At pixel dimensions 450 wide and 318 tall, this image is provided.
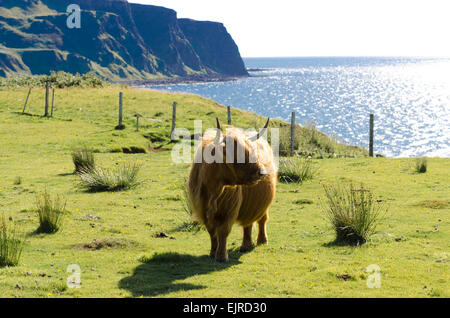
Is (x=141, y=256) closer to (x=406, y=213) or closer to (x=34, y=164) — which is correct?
(x=406, y=213)

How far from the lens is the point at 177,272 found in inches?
320

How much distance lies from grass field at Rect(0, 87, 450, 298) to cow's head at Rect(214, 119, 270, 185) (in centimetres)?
Result: 169

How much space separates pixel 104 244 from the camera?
32.2 feet

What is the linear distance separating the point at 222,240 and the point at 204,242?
6.77ft

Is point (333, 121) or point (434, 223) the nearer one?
point (434, 223)

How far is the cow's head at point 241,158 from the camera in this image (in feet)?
24.2

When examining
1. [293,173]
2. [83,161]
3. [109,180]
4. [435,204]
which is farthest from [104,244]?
[293,173]

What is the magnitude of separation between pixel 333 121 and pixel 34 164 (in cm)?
7811

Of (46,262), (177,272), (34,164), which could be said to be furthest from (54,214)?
(34,164)

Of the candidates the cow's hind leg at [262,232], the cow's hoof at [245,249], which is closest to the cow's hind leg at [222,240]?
the cow's hoof at [245,249]

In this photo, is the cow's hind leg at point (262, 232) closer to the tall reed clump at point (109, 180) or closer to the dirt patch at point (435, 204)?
the dirt patch at point (435, 204)

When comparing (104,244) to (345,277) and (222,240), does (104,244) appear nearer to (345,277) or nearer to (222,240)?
(222,240)

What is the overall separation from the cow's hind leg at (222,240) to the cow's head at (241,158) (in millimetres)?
1109
